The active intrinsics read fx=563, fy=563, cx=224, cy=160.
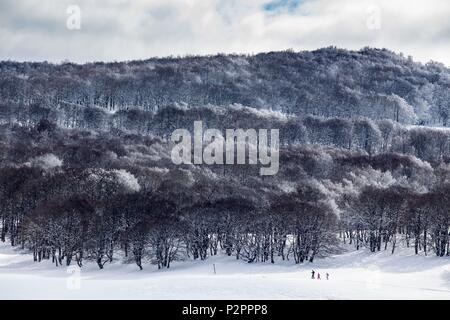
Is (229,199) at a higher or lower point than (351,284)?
higher

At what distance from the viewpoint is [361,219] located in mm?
88188

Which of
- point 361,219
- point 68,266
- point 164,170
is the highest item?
point 164,170

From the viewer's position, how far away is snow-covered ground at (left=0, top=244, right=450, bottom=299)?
51219 millimetres

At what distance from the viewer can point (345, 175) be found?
14112 cm

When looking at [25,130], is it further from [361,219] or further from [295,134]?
[361,219]

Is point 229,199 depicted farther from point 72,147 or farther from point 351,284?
point 72,147

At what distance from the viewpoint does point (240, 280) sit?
59156 millimetres

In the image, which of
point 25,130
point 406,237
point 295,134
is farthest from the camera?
point 295,134

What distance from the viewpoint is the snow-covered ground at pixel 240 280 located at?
5122 cm

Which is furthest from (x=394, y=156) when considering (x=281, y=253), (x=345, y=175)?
(x=281, y=253)

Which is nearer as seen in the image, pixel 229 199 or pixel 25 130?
pixel 229 199

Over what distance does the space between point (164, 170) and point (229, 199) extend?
1728 inches

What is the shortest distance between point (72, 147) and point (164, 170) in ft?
133

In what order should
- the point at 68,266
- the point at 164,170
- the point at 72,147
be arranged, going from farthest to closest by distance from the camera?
1. the point at 72,147
2. the point at 164,170
3. the point at 68,266
